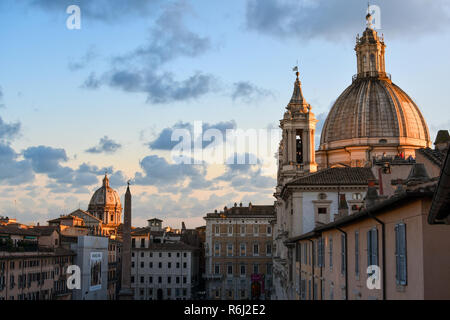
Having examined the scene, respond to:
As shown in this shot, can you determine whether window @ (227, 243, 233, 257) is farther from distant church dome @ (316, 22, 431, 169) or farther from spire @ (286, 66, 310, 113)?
spire @ (286, 66, 310, 113)

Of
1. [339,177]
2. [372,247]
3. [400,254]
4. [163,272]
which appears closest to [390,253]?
[400,254]

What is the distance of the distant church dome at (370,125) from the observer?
213 ft

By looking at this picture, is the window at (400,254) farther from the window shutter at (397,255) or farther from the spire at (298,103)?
the spire at (298,103)

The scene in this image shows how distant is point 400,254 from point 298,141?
149ft

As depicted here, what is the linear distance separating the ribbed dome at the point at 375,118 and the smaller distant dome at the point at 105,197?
113409 millimetres

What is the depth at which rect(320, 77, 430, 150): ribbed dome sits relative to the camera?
6538 centimetres

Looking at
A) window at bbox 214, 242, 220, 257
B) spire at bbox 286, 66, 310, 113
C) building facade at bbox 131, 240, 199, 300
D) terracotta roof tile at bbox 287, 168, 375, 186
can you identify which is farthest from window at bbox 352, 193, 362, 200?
window at bbox 214, 242, 220, 257

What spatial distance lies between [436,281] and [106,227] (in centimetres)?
14819

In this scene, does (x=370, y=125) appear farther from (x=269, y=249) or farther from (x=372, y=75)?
(x=269, y=249)

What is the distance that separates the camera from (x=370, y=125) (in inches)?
2594

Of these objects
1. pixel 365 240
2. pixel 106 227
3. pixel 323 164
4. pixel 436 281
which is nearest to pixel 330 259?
pixel 365 240
